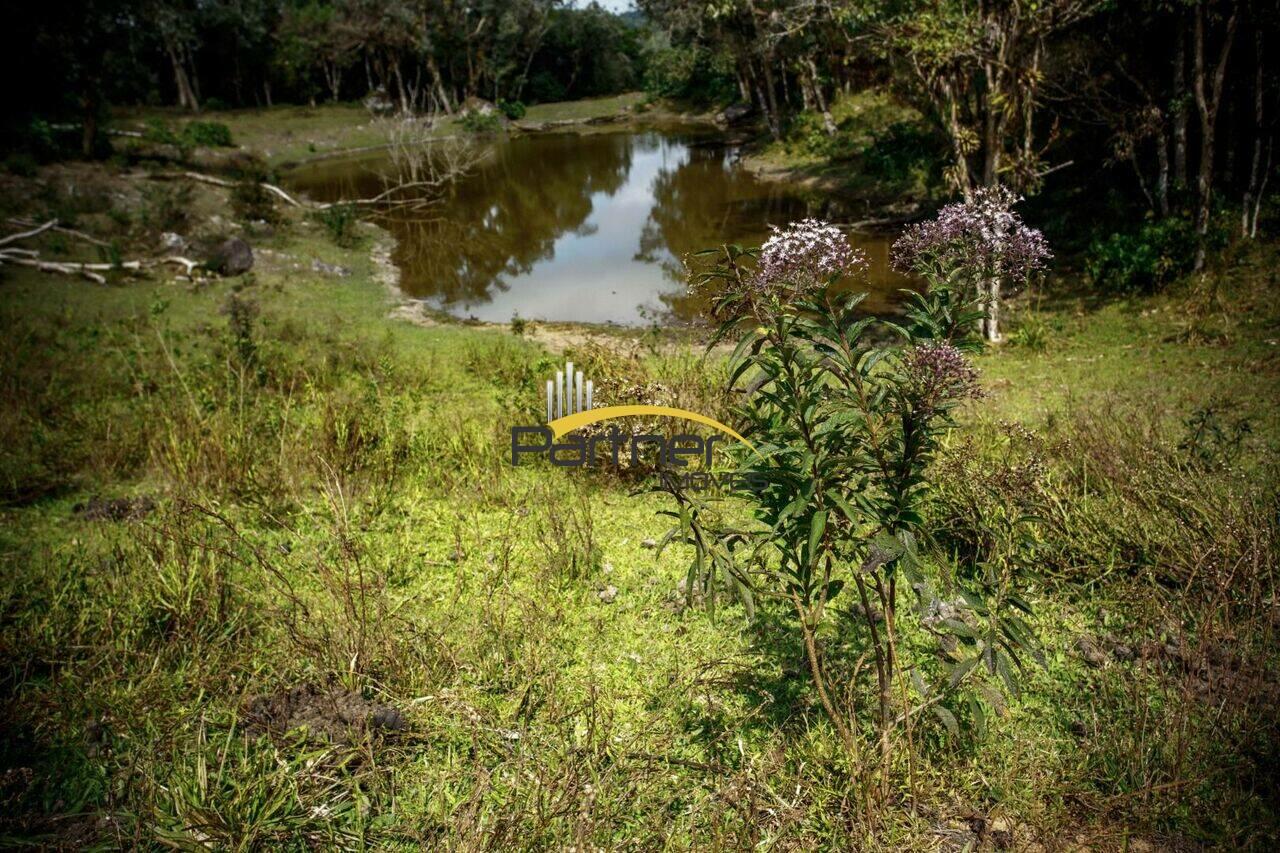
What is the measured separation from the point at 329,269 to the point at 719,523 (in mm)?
13654

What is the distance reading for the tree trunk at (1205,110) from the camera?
8.45 metres

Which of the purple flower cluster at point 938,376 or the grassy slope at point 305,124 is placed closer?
the purple flower cluster at point 938,376

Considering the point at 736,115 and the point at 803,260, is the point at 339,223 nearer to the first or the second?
the point at 803,260

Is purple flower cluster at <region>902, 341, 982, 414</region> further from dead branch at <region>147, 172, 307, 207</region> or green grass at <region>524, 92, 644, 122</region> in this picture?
green grass at <region>524, 92, 644, 122</region>

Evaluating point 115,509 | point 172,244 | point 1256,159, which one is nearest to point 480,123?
point 172,244

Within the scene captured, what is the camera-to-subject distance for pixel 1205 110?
8695 mm

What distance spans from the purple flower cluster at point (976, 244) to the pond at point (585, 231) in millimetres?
5712

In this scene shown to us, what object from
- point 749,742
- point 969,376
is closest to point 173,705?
point 749,742

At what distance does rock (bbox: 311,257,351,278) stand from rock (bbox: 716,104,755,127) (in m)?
24.0

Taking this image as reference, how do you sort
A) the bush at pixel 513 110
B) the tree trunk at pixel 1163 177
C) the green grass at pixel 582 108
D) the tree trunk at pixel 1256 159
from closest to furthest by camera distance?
the tree trunk at pixel 1256 159
the tree trunk at pixel 1163 177
the bush at pixel 513 110
the green grass at pixel 582 108

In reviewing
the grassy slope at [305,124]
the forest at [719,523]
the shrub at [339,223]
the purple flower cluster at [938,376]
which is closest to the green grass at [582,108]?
the grassy slope at [305,124]

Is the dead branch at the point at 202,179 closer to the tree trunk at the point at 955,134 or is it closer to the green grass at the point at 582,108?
the tree trunk at the point at 955,134

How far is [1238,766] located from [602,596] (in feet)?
10.2

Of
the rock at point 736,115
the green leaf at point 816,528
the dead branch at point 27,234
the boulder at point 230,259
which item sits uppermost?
the rock at point 736,115
